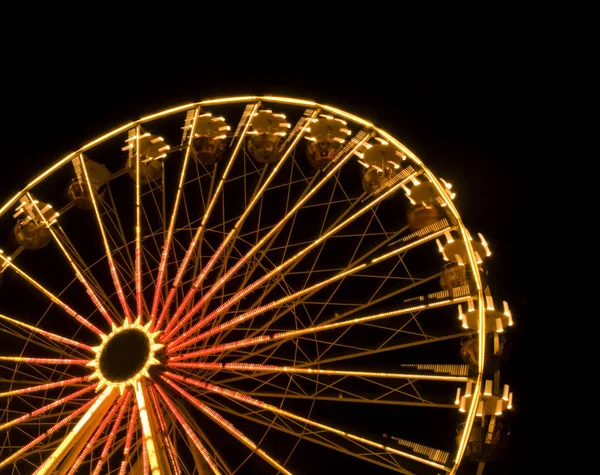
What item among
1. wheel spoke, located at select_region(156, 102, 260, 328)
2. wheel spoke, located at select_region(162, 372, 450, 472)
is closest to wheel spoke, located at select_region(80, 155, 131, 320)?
wheel spoke, located at select_region(156, 102, 260, 328)

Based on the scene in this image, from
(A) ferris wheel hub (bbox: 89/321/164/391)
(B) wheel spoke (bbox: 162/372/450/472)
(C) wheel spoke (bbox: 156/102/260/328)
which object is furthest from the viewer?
(C) wheel spoke (bbox: 156/102/260/328)

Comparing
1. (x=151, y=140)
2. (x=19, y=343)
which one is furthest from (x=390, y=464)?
(x=19, y=343)

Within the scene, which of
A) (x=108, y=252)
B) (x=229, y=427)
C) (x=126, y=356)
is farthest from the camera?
(x=108, y=252)

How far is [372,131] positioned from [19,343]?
779 centimetres

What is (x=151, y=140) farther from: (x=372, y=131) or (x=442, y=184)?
(x=442, y=184)

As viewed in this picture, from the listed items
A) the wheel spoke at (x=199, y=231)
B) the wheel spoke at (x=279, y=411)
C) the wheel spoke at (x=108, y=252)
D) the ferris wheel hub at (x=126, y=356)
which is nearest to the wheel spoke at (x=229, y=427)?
the wheel spoke at (x=279, y=411)

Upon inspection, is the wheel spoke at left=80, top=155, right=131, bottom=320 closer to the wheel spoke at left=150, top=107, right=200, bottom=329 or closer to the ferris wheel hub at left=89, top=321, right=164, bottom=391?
the ferris wheel hub at left=89, top=321, right=164, bottom=391

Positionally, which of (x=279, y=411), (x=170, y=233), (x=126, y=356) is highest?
(x=170, y=233)

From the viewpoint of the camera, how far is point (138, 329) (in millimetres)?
8578

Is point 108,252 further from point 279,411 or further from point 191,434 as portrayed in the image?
point 279,411

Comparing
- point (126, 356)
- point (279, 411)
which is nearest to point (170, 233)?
point (126, 356)

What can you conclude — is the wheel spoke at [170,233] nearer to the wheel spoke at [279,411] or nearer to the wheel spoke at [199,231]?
the wheel spoke at [199,231]

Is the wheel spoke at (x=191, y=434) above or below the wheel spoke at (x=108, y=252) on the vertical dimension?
below

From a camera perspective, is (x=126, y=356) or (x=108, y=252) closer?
(x=126, y=356)
